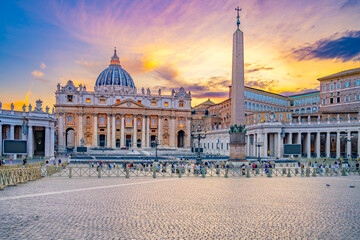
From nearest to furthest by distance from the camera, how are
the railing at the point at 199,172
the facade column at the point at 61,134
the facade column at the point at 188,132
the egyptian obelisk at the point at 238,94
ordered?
the railing at the point at 199,172
the egyptian obelisk at the point at 238,94
the facade column at the point at 61,134
the facade column at the point at 188,132

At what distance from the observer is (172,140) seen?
281 ft

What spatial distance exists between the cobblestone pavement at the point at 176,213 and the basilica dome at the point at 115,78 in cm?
8717

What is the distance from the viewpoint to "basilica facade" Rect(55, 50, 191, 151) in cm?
7806

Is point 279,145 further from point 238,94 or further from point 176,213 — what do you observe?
point 176,213

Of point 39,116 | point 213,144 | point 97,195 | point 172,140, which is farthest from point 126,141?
point 97,195

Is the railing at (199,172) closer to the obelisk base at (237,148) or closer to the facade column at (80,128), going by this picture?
the obelisk base at (237,148)

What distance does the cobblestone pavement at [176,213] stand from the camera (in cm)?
852

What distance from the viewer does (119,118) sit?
267 feet

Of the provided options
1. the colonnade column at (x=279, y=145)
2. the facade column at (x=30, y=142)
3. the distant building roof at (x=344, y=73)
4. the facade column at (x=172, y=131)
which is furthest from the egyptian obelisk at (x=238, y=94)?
the facade column at (x=172, y=131)

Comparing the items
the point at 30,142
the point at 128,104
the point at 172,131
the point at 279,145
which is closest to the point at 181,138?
the point at 172,131

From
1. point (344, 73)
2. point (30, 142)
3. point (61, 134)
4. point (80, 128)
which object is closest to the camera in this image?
point (30, 142)

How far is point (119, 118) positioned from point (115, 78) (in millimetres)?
24652

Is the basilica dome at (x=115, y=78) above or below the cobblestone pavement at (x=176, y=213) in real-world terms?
above

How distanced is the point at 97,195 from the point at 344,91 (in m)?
59.6
